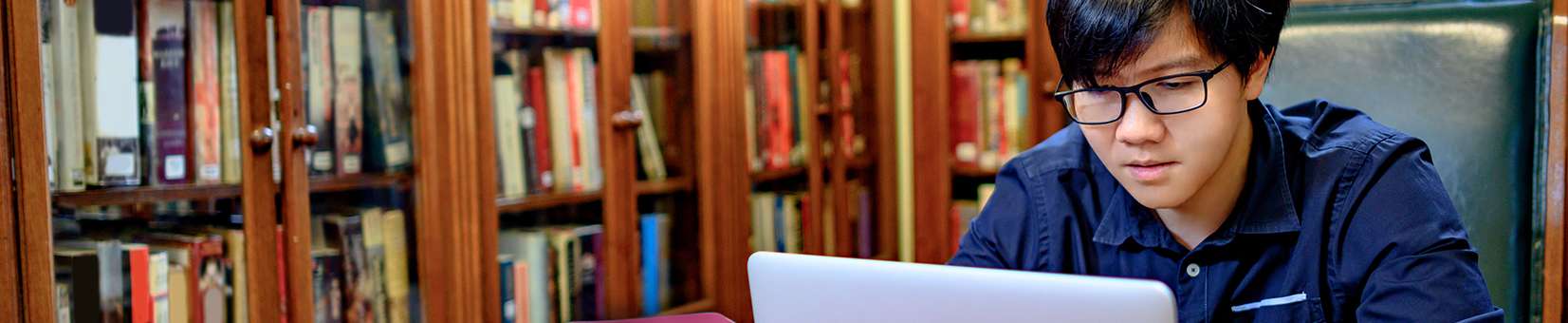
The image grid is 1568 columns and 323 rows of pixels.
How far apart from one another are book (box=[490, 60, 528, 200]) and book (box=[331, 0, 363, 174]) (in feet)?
0.74

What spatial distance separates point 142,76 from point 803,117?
1522mm

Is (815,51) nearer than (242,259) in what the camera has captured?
No

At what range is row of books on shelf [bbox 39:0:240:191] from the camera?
1533mm

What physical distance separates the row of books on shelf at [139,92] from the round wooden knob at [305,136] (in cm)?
8

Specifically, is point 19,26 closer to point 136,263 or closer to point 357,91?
point 136,263

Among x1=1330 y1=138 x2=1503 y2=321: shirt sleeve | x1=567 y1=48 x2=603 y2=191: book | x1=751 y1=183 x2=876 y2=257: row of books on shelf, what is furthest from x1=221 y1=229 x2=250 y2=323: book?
x1=1330 y1=138 x2=1503 y2=321: shirt sleeve

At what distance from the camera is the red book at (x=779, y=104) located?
2754mm

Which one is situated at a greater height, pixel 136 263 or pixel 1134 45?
pixel 1134 45

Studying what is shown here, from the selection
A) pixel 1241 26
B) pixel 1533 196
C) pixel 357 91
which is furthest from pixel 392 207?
pixel 1533 196

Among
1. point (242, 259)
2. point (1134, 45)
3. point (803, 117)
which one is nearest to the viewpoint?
point (1134, 45)

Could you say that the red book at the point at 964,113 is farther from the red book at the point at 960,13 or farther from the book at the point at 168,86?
the book at the point at 168,86

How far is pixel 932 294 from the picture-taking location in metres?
0.84

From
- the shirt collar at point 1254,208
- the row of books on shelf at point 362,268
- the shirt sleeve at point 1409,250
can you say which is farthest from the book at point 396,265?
the shirt sleeve at point 1409,250

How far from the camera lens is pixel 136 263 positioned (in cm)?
163
